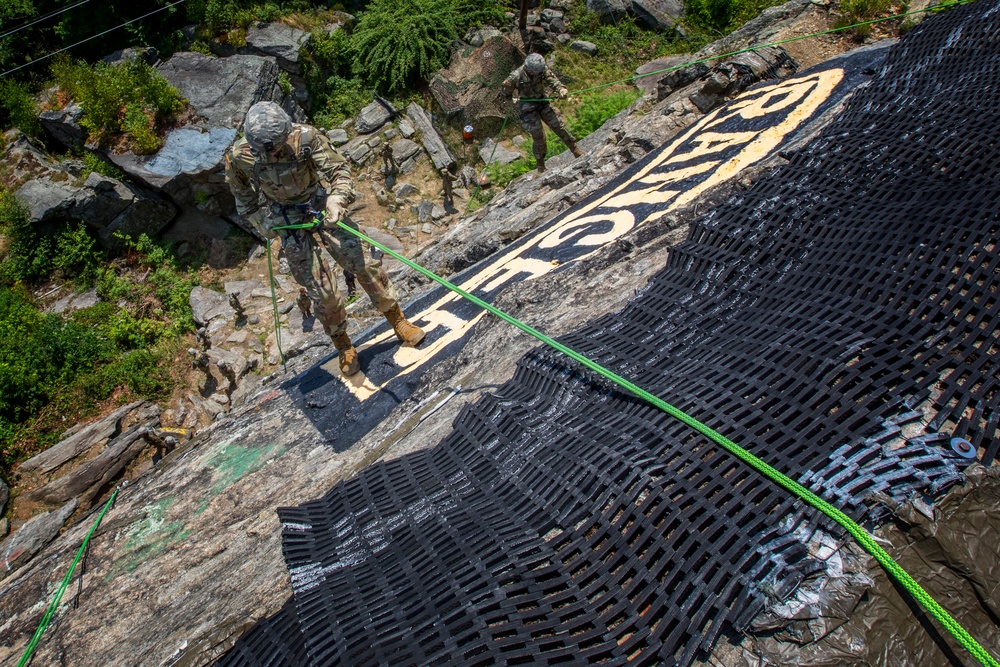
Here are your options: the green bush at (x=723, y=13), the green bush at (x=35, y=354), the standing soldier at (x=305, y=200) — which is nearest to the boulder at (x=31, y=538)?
the green bush at (x=35, y=354)

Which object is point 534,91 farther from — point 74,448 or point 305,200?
point 74,448

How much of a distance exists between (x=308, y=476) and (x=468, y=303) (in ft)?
9.30

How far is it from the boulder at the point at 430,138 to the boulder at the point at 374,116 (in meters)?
0.54

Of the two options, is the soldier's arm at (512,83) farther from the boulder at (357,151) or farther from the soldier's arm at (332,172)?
the soldier's arm at (332,172)

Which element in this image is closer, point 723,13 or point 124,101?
point 124,101

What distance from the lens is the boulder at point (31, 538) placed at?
18.1 ft

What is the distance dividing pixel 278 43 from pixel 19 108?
20.5 feet

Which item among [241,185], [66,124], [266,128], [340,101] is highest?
[66,124]

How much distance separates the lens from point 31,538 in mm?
6082

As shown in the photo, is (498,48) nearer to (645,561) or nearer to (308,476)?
(308,476)

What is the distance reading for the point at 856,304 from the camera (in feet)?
10.9

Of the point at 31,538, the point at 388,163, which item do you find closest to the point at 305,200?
the point at 31,538

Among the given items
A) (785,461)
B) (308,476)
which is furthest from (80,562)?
(785,461)

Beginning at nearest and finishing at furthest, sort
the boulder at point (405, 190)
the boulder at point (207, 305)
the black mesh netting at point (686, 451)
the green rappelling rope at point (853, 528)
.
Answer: the green rappelling rope at point (853, 528) → the black mesh netting at point (686, 451) → the boulder at point (207, 305) → the boulder at point (405, 190)
